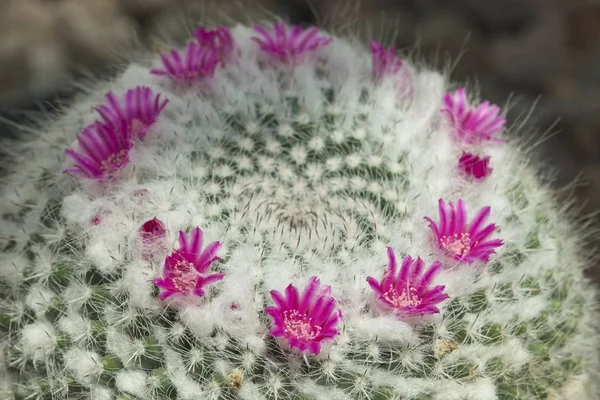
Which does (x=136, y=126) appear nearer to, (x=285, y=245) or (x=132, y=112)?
(x=132, y=112)

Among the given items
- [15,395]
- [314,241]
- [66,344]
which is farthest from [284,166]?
[15,395]

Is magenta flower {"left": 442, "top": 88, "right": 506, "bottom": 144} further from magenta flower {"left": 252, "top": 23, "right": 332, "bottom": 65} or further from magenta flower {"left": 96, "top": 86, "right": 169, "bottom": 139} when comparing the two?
magenta flower {"left": 96, "top": 86, "right": 169, "bottom": 139}

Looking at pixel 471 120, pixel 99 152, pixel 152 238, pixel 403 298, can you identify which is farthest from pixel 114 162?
pixel 471 120

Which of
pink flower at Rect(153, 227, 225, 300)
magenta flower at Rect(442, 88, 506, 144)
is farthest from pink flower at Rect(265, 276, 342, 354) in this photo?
magenta flower at Rect(442, 88, 506, 144)

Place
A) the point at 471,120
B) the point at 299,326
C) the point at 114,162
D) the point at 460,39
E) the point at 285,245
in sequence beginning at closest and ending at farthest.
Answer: the point at 299,326 < the point at 285,245 < the point at 114,162 < the point at 471,120 < the point at 460,39

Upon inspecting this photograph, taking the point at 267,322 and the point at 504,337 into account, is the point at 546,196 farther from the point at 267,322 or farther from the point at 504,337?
the point at 267,322

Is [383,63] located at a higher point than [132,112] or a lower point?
higher
